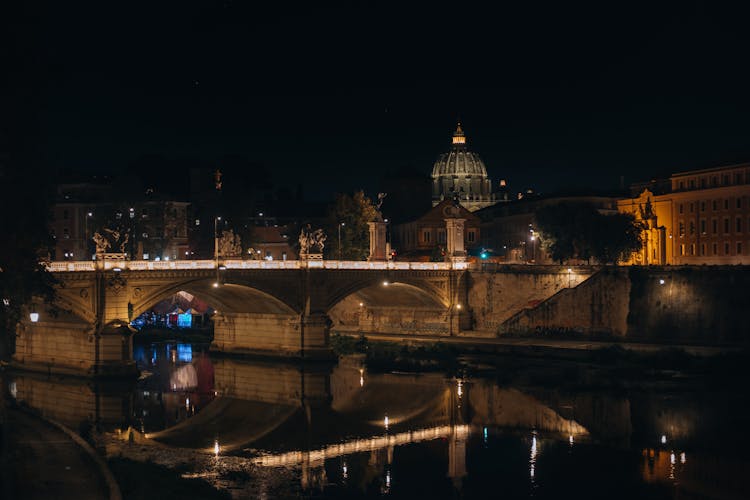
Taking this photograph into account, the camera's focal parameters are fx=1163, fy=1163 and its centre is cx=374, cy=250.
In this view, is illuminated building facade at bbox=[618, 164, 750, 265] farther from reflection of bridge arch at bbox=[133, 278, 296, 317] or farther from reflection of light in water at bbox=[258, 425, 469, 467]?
reflection of light in water at bbox=[258, 425, 469, 467]

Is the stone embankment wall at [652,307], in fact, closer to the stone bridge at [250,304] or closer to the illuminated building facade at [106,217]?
the stone bridge at [250,304]

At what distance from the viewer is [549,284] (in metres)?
76.1

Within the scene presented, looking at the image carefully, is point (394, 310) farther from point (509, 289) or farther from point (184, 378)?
point (184, 378)

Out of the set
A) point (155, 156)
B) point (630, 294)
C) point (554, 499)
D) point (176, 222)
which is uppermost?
point (155, 156)

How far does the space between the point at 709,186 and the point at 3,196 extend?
66673 millimetres

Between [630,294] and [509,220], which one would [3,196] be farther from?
[509,220]

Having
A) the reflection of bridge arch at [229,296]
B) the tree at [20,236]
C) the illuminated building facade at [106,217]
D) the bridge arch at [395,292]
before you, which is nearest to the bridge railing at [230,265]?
the bridge arch at [395,292]

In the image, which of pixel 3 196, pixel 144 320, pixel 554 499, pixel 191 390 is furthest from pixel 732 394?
pixel 144 320

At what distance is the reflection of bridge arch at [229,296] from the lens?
62.0 meters

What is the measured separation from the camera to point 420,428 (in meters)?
47.9

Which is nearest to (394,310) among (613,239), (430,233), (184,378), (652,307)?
(613,239)

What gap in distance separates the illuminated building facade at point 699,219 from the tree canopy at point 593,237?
504cm

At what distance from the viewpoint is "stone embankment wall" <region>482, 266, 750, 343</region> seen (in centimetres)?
6688

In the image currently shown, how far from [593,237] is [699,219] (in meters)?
11.0
